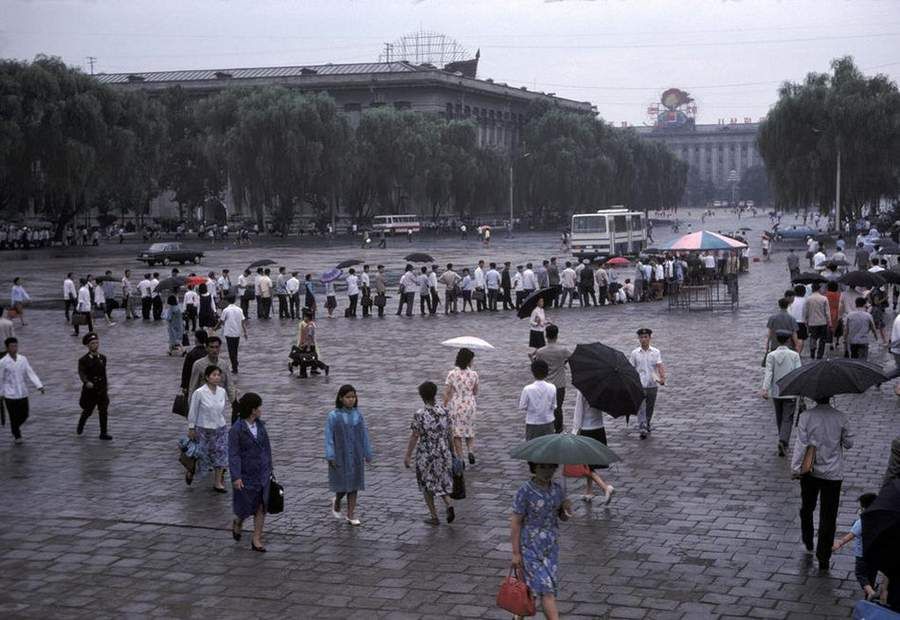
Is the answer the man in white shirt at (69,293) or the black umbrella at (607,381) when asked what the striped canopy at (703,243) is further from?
the black umbrella at (607,381)

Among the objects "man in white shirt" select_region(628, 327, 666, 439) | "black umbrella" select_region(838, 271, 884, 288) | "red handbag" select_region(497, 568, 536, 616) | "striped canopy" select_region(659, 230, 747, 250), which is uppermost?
"striped canopy" select_region(659, 230, 747, 250)

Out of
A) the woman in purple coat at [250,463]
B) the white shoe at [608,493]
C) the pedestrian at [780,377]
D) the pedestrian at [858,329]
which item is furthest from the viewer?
the pedestrian at [858,329]

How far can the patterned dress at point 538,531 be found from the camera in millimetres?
7340

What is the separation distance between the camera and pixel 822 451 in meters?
9.11

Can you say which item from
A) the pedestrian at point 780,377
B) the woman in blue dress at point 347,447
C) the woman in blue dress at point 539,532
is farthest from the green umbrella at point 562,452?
the pedestrian at point 780,377

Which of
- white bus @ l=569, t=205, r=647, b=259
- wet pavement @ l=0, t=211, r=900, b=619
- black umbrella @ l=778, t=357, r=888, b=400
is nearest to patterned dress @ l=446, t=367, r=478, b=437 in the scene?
wet pavement @ l=0, t=211, r=900, b=619

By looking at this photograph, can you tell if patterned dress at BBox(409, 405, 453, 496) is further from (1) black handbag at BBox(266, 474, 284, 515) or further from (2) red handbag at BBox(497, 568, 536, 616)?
(2) red handbag at BBox(497, 568, 536, 616)

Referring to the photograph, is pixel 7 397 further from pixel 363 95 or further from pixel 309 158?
pixel 363 95

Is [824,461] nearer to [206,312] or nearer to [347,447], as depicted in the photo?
[347,447]

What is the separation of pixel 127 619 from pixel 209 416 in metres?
3.64

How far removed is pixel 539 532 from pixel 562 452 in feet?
1.71

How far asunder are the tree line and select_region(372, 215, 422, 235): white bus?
1.56 m

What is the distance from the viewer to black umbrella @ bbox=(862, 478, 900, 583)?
625 centimetres

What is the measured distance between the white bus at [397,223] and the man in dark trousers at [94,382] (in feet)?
221
